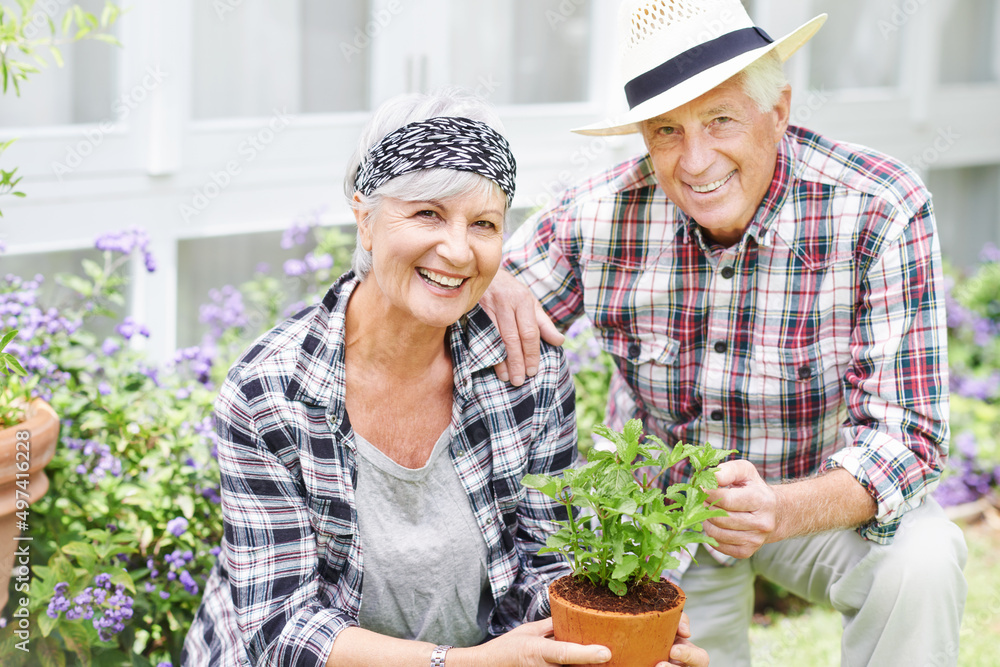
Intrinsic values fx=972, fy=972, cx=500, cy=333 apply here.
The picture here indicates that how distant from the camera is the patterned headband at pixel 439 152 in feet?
5.69

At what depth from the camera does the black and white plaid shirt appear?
1.79 meters

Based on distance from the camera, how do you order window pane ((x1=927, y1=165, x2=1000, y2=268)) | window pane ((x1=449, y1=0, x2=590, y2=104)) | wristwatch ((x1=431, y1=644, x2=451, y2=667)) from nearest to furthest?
1. wristwatch ((x1=431, y1=644, x2=451, y2=667))
2. window pane ((x1=449, y1=0, x2=590, y2=104))
3. window pane ((x1=927, y1=165, x2=1000, y2=268))

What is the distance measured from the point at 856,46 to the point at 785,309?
151 inches

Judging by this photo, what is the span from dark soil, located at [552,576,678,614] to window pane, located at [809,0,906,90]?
14.2 feet

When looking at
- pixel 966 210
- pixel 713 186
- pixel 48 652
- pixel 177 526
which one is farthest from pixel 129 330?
pixel 966 210

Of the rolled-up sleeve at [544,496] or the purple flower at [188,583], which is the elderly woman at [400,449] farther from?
the purple flower at [188,583]

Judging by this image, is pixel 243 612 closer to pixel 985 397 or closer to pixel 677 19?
pixel 677 19

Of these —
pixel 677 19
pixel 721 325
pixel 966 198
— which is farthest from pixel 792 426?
pixel 966 198

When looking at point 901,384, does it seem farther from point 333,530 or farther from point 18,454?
point 18,454

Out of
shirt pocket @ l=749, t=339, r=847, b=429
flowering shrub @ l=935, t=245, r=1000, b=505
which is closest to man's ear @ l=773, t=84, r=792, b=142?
shirt pocket @ l=749, t=339, r=847, b=429

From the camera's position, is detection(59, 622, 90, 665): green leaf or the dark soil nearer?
the dark soil

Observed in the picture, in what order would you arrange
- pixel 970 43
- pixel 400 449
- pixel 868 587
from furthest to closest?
pixel 970 43 < pixel 868 587 < pixel 400 449

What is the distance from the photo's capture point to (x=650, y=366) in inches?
92.4

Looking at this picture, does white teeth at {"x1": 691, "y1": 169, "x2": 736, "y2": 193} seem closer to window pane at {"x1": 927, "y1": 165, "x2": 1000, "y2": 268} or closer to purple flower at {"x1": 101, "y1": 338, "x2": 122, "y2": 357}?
purple flower at {"x1": 101, "y1": 338, "x2": 122, "y2": 357}
